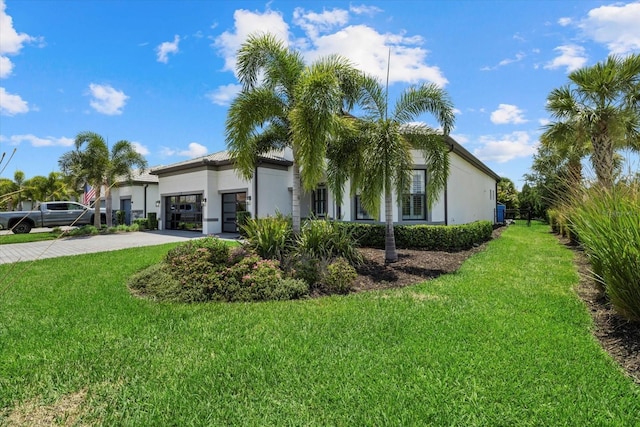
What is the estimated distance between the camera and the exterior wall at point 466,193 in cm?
1510

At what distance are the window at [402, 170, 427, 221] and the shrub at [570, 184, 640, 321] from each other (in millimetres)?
9014

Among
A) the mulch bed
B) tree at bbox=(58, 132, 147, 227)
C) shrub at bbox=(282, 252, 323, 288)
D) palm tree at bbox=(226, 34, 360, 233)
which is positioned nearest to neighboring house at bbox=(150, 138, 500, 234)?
tree at bbox=(58, 132, 147, 227)

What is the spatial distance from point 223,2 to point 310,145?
4071 mm

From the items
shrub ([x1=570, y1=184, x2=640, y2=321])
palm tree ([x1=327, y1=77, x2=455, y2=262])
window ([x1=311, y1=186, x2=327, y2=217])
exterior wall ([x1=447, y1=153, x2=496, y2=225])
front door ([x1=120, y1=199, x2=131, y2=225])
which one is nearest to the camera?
shrub ([x1=570, y1=184, x2=640, y2=321])

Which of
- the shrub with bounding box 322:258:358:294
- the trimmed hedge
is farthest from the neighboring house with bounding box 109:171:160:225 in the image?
the shrub with bounding box 322:258:358:294

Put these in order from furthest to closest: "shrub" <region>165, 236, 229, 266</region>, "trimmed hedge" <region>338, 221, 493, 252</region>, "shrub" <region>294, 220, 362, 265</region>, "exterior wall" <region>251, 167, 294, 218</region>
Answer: "exterior wall" <region>251, 167, 294, 218</region>
"trimmed hedge" <region>338, 221, 493, 252</region>
"shrub" <region>294, 220, 362, 265</region>
"shrub" <region>165, 236, 229, 266</region>

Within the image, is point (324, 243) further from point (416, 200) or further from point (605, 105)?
point (605, 105)

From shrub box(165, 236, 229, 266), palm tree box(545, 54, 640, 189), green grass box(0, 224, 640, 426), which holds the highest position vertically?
palm tree box(545, 54, 640, 189)

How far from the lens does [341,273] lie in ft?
22.3

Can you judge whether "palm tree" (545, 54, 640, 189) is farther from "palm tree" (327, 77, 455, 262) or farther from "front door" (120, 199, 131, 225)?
"front door" (120, 199, 131, 225)

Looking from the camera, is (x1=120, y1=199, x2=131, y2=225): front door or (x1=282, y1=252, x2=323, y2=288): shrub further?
(x1=120, y1=199, x2=131, y2=225): front door

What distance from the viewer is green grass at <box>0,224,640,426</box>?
269 centimetres

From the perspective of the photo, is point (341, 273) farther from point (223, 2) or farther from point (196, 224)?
point (196, 224)

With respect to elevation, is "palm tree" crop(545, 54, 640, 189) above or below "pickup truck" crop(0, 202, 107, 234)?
above
